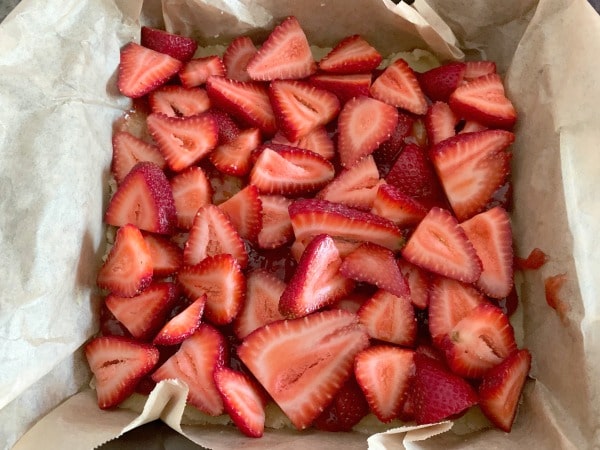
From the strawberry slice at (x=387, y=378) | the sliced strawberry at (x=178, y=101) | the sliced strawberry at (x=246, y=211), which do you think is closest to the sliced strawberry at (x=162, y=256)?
the sliced strawberry at (x=246, y=211)

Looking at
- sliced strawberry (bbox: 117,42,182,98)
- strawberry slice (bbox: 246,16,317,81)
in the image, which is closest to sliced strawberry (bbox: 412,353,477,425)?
strawberry slice (bbox: 246,16,317,81)

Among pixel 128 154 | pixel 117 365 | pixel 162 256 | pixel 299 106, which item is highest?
pixel 299 106

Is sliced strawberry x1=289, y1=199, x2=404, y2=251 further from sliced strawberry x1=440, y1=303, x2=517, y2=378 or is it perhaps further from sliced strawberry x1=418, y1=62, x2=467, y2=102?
sliced strawberry x1=418, y1=62, x2=467, y2=102

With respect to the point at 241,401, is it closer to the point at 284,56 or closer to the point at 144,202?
the point at 144,202

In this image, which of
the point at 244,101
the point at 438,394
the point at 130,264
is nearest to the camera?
the point at 438,394

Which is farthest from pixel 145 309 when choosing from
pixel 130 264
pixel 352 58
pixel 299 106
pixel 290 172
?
pixel 352 58

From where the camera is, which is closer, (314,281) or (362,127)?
(314,281)
